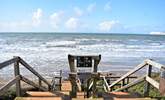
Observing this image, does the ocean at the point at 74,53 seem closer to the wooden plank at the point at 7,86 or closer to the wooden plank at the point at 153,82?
the wooden plank at the point at 7,86

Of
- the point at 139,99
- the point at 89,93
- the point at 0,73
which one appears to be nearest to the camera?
the point at 139,99

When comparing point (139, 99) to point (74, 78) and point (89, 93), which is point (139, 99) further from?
point (89, 93)

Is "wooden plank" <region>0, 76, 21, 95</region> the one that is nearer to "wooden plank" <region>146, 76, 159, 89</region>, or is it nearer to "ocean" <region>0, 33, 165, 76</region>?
"wooden plank" <region>146, 76, 159, 89</region>

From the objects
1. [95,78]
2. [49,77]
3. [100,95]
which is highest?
[95,78]

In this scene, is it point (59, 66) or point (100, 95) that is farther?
point (59, 66)

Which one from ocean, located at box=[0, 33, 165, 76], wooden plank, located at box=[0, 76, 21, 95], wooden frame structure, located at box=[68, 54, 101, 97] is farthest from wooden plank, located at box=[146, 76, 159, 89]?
ocean, located at box=[0, 33, 165, 76]

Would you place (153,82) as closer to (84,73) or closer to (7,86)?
(84,73)

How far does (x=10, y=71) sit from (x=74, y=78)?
10.6 meters

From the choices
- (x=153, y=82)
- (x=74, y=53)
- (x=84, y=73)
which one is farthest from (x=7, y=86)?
(x=74, y=53)

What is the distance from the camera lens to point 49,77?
1362 cm

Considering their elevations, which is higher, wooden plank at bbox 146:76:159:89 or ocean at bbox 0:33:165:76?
wooden plank at bbox 146:76:159:89

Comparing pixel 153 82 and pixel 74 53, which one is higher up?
pixel 153 82

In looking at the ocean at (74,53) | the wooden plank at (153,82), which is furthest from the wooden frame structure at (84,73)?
the ocean at (74,53)

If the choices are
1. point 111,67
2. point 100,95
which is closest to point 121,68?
point 111,67
